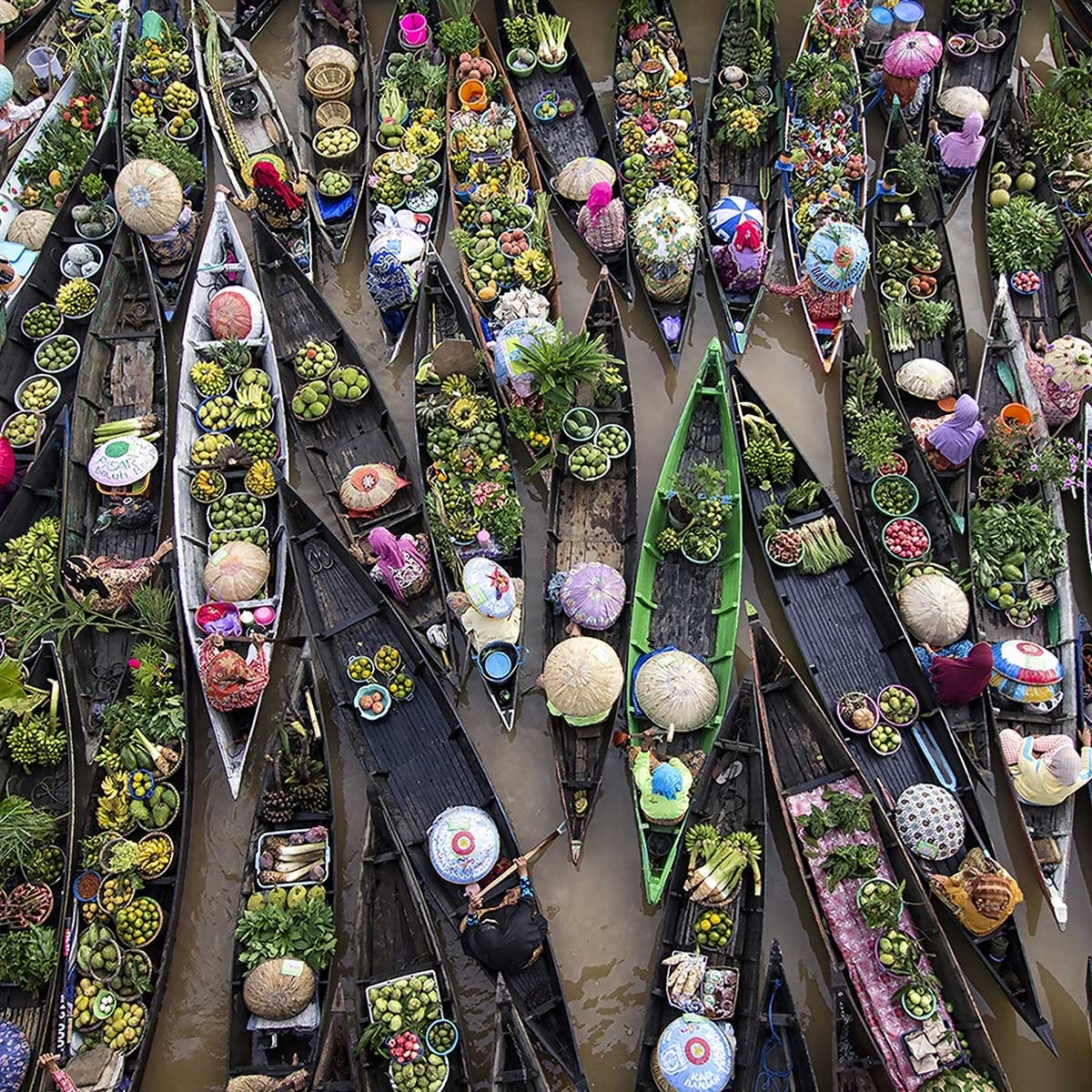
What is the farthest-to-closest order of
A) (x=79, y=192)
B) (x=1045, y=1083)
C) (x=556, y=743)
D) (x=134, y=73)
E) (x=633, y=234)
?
(x=134, y=73) < (x=79, y=192) < (x=633, y=234) < (x=556, y=743) < (x=1045, y=1083)

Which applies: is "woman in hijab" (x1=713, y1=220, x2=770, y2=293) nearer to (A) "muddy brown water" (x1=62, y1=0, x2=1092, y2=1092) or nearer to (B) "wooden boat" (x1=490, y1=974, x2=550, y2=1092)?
(A) "muddy brown water" (x1=62, y1=0, x2=1092, y2=1092)

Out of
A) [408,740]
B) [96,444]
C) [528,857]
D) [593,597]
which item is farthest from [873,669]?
[96,444]

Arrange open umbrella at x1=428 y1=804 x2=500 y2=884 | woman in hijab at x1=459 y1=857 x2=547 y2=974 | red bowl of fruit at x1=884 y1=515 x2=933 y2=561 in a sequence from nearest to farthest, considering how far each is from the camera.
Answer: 1. woman in hijab at x1=459 y1=857 x2=547 y2=974
2. open umbrella at x1=428 y1=804 x2=500 y2=884
3. red bowl of fruit at x1=884 y1=515 x2=933 y2=561

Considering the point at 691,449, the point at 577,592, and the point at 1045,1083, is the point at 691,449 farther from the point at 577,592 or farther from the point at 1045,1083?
the point at 1045,1083

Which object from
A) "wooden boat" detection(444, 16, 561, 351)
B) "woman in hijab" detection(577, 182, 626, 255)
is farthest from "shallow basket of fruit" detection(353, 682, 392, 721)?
"woman in hijab" detection(577, 182, 626, 255)

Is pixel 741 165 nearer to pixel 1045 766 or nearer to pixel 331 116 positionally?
pixel 331 116

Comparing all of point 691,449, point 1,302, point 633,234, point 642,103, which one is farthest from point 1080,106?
point 1,302
